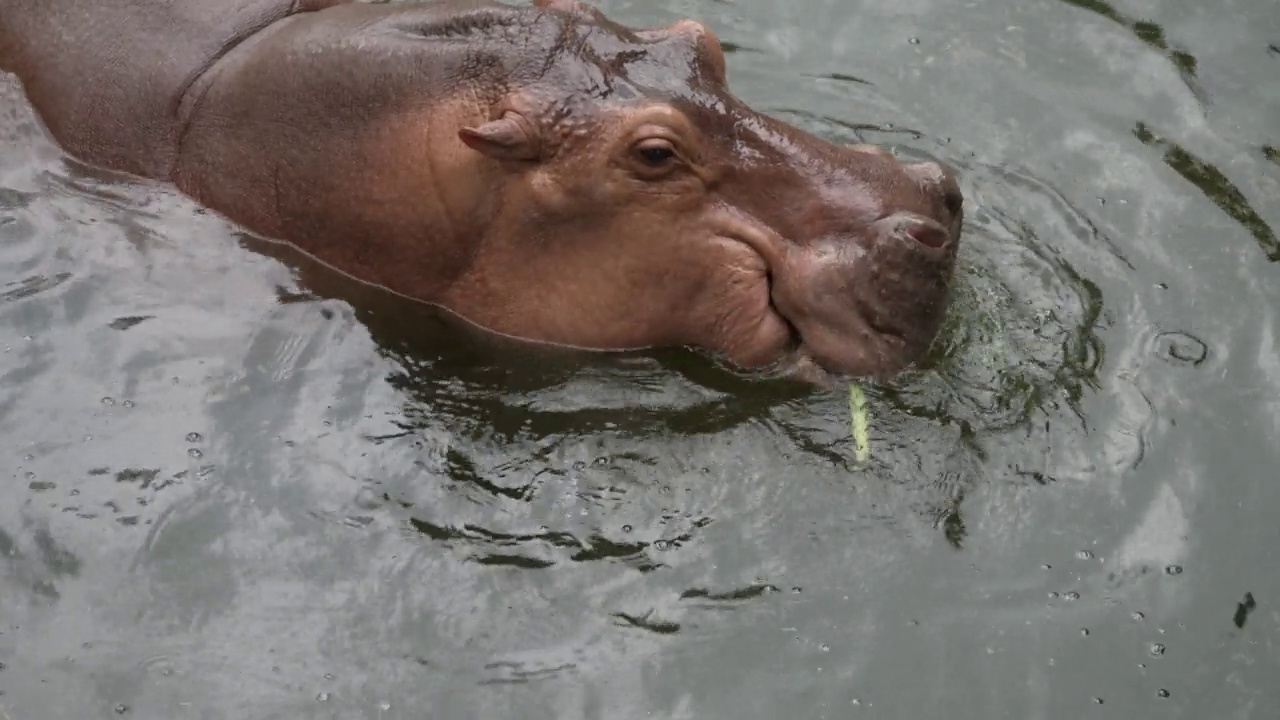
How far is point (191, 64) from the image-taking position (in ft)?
17.7

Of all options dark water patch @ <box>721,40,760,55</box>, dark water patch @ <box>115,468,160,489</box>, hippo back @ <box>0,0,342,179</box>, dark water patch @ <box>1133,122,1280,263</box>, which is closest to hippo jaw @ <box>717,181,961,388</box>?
dark water patch @ <box>1133,122,1280,263</box>

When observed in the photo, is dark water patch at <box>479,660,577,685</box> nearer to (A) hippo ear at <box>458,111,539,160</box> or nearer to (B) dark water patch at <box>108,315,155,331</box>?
(A) hippo ear at <box>458,111,539,160</box>

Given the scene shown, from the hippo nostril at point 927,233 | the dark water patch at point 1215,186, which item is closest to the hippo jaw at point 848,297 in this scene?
the hippo nostril at point 927,233

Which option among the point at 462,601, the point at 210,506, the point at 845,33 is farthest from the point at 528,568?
the point at 845,33

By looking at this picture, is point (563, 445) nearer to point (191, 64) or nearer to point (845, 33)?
point (191, 64)

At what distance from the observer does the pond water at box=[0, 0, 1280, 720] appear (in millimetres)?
4461

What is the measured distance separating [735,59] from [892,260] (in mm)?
2716

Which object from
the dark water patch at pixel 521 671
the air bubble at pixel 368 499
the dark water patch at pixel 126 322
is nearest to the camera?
the dark water patch at pixel 521 671

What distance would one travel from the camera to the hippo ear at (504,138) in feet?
15.3

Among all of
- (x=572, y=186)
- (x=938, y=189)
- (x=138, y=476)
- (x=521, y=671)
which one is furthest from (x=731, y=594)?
(x=138, y=476)

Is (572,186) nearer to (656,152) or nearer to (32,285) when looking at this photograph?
(656,152)

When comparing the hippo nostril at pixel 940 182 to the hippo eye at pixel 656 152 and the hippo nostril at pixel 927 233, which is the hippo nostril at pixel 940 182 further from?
the hippo eye at pixel 656 152

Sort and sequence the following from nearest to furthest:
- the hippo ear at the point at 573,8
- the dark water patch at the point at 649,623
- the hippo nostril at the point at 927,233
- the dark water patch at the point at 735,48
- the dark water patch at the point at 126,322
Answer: the dark water patch at the point at 649,623, the hippo nostril at the point at 927,233, the hippo ear at the point at 573,8, the dark water patch at the point at 126,322, the dark water patch at the point at 735,48

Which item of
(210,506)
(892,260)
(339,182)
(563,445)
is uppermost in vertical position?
(892,260)
